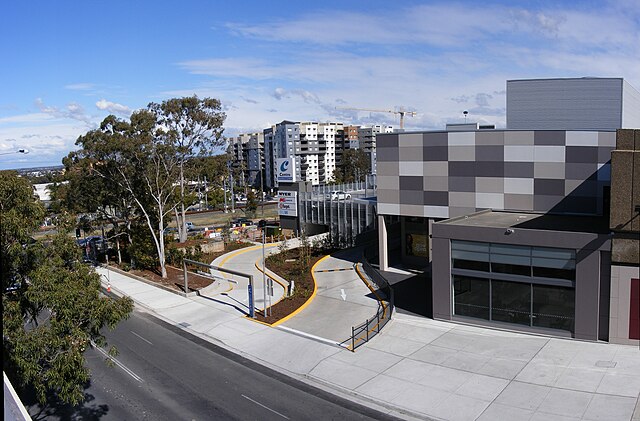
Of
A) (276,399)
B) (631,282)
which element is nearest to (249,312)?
(276,399)

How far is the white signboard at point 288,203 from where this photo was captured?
183 feet

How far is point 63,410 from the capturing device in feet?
59.9

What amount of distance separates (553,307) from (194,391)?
14694 mm

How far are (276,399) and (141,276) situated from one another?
24657 millimetres

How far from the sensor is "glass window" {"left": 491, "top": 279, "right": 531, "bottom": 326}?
23500 mm

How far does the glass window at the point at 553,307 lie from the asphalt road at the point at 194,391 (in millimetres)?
9655

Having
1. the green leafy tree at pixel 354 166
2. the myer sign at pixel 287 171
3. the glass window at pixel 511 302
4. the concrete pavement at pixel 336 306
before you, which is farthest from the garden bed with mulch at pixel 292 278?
the green leafy tree at pixel 354 166

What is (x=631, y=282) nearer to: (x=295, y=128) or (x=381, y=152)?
(x=381, y=152)

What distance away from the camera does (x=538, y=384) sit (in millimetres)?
18484

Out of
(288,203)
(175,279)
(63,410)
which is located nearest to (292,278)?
(175,279)

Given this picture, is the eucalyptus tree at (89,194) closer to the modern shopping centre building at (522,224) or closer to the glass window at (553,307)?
the modern shopping centre building at (522,224)

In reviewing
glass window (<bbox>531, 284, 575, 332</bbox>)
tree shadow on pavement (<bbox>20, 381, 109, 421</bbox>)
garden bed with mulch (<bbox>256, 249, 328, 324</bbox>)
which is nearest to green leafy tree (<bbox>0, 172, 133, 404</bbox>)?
tree shadow on pavement (<bbox>20, 381, 109, 421</bbox>)

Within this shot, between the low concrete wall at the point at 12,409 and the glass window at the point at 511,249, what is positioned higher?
the low concrete wall at the point at 12,409

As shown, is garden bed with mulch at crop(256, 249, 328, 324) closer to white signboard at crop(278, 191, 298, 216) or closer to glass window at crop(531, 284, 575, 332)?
white signboard at crop(278, 191, 298, 216)
